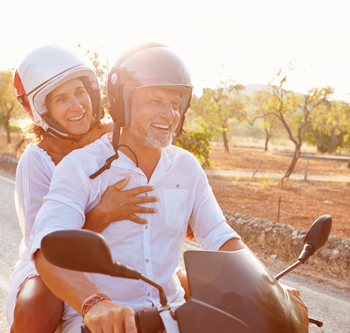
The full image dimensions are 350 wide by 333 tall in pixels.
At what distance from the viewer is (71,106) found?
2777mm

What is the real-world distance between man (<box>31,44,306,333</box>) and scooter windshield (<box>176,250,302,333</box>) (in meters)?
0.58

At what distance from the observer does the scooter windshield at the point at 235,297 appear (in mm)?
1145

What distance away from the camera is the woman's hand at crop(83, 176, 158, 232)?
6.09 ft

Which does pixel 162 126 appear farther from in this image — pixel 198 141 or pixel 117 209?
pixel 198 141

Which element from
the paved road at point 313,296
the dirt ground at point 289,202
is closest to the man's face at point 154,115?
the paved road at point 313,296

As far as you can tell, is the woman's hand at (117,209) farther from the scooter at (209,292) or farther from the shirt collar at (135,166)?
the scooter at (209,292)

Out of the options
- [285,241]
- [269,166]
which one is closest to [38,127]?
Result: [285,241]

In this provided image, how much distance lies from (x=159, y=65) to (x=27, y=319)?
142 cm

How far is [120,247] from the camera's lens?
1.86m

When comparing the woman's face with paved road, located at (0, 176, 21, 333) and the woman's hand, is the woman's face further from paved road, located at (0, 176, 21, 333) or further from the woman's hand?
paved road, located at (0, 176, 21, 333)

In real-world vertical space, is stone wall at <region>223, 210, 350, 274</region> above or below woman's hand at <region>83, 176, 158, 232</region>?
below

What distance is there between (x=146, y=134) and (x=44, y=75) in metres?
1.08

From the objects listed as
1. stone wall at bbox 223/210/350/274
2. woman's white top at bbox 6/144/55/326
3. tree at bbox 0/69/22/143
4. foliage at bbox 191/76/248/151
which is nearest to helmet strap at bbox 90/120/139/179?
woman's white top at bbox 6/144/55/326

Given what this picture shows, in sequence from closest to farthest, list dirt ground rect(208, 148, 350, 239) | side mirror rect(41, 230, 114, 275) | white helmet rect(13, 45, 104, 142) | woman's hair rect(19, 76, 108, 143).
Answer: side mirror rect(41, 230, 114, 275), white helmet rect(13, 45, 104, 142), woman's hair rect(19, 76, 108, 143), dirt ground rect(208, 148, 350, 239)
